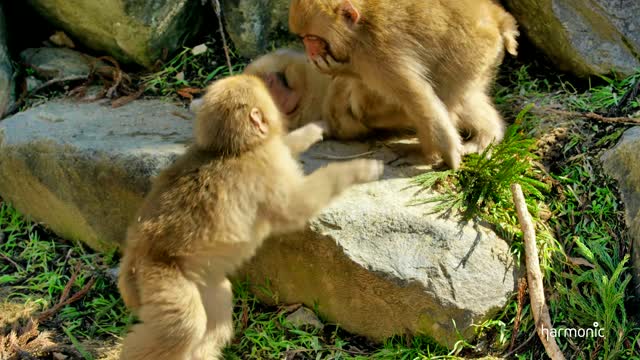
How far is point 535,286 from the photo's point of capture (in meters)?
4.84

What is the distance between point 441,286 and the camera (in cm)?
469

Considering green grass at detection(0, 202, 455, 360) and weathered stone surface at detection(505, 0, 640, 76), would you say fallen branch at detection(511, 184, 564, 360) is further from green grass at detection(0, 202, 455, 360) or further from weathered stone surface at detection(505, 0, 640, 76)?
weathered stone surface at detection(505, 0, 640, 76)

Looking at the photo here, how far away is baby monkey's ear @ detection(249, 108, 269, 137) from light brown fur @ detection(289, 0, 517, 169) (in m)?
0.91

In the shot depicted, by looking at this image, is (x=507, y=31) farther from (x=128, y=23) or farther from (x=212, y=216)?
(x=128, y=23)

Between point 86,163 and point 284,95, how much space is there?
160 cm

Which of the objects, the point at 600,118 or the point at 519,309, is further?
the point at 600,118

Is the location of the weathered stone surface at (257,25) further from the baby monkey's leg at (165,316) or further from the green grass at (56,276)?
the baby monkey's leg at (165,316)

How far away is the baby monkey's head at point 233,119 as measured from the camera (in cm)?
435

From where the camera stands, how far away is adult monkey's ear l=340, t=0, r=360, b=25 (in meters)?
5.04

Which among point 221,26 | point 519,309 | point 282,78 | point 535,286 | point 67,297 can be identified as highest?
point 221,26

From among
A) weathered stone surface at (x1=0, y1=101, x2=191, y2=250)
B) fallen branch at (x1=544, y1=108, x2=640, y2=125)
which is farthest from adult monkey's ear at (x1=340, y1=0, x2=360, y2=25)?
fallen branch at (x1=544, y1=108, x2=640, y2=125)

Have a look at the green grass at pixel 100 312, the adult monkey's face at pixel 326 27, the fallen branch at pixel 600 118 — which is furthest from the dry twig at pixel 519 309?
the adult monkey's face at pixel 326 27

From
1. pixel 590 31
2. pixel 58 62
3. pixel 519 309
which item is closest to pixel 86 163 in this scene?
pixel 58 62

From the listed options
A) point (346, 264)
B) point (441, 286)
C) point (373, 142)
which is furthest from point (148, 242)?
point (373, 142)
